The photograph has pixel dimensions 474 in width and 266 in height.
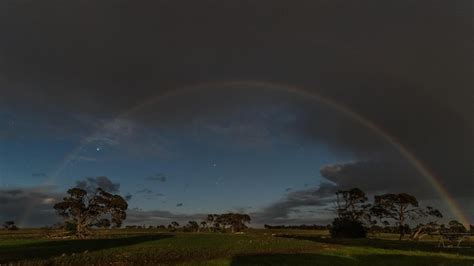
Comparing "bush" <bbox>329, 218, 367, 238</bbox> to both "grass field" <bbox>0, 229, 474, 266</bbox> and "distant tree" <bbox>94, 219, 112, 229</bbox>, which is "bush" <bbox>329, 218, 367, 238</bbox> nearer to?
"grass field" <bbox>0, 229, 474, 266</bbox>

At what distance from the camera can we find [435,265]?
42.5m

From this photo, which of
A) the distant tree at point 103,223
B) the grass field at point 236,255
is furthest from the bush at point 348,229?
the distant tree at point 103,223

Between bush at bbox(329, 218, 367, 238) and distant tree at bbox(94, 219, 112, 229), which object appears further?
distant tree at bbox(94, 219, 112, 229)

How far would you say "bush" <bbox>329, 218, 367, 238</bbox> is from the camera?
4813 inches

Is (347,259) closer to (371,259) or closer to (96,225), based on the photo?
(371,259)

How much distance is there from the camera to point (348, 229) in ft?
401

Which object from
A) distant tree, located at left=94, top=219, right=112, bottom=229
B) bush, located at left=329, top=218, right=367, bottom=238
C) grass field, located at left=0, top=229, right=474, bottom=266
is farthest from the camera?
distant tree, located at left=94, top=219, right=112, bottom=229

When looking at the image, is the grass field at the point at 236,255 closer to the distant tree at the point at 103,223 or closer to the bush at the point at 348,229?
the bush at the point at 348,229

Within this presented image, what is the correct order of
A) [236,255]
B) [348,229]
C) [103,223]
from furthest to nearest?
[103,223] → [348,229] → [236,255]

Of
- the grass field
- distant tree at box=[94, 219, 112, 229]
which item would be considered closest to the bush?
the grass field

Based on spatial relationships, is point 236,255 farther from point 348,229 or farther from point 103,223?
point 103,223

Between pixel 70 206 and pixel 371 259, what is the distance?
145 metres

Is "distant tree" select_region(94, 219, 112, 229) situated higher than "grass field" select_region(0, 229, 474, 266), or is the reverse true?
"distant tree" select_region(94, 219, 112, 229)

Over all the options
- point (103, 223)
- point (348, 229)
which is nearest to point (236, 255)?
point (348, 229)
